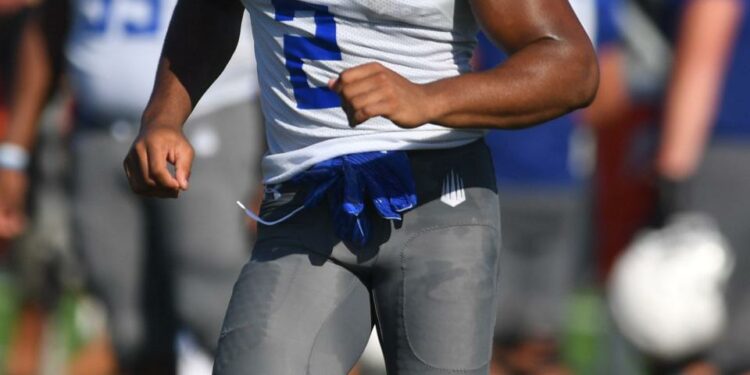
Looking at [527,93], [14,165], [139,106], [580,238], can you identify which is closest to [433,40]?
[527,93]

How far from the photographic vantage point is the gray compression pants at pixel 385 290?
Answer: 350 cm

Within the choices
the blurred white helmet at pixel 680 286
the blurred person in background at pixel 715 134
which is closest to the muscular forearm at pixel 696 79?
the blurred person in background at pixel 715 134

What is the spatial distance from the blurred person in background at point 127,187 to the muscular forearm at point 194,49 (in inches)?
72.3

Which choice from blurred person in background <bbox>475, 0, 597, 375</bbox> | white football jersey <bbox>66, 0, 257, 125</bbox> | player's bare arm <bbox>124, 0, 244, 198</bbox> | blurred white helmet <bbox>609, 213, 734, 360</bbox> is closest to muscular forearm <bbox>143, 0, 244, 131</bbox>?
player's bare arm <bbox>124, 0, 244, 198</bbox>

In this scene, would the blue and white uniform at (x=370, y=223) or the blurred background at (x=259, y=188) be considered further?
the blurred background at (x=259, y=188)

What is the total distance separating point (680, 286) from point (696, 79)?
70 centimetres

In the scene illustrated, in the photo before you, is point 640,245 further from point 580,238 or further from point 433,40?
point 433,40

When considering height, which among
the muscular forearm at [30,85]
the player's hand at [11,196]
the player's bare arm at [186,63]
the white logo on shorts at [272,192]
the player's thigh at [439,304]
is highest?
the player's bare arm at [186,63]

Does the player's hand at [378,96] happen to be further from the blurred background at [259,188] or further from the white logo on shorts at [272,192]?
the blurred background at [259,188]

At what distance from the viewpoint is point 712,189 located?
587cm

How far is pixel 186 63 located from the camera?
379 centimetres

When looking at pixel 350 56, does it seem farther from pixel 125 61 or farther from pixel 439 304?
pixel 125 61

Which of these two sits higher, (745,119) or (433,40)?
(433,40)

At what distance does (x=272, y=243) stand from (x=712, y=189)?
2577 mm
